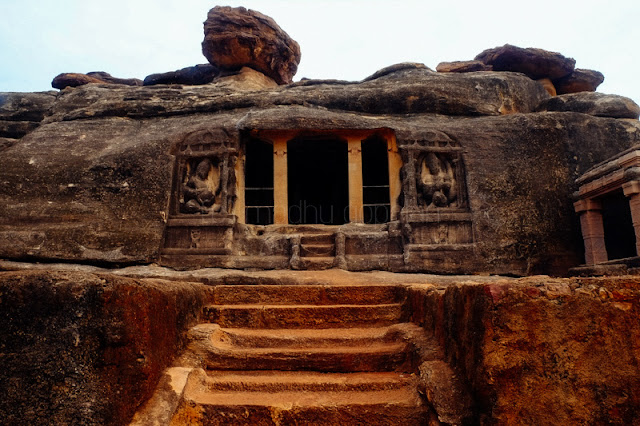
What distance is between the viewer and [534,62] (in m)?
15.2

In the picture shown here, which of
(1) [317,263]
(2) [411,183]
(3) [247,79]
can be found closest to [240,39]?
(3) [247,79]

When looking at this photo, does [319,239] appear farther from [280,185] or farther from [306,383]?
[306,383]

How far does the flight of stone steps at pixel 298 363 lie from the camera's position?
267 cm

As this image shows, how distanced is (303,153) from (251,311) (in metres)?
9.06

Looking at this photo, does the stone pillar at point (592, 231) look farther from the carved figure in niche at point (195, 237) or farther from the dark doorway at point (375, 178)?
the carved figure in niche at point (195, 237)

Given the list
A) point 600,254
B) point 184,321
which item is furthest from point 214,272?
point 600,254

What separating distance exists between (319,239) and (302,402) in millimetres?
5721

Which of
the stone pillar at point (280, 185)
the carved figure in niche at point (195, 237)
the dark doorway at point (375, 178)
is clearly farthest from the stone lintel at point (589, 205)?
the carved figure in niche at point (195, 237)

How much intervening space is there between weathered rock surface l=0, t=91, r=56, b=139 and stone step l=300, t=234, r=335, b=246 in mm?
7365

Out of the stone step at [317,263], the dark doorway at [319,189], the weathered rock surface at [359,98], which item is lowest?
the stone step at [317,263]

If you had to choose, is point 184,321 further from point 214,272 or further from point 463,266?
point 463,266

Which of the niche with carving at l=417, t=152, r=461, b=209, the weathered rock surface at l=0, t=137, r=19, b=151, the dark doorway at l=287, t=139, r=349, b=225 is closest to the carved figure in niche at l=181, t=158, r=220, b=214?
the niche with carving at l=417, t=152, r=461, b=209

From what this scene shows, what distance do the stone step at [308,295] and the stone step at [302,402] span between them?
1.49 meters

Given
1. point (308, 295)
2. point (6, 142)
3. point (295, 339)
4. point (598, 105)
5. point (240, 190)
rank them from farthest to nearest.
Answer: point (6, 142)
point (598, 105)
point (240, 190)
point (308, 295)
point (295, 339)
